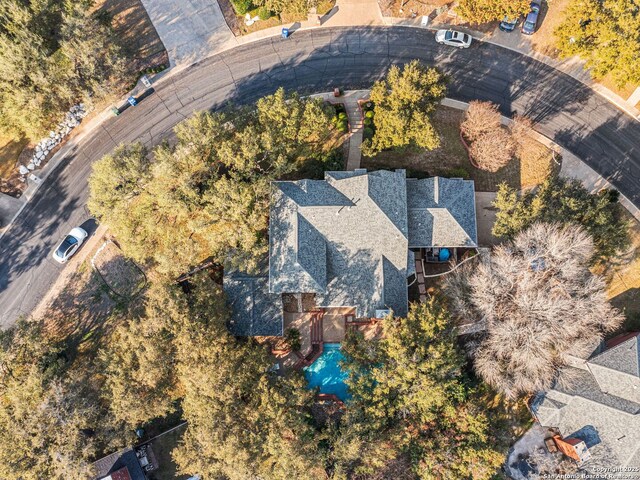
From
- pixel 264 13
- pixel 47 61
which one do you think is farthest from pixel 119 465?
pixel 264 13

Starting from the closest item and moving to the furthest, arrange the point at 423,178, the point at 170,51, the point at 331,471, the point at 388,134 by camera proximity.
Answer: the point at 331,471
the point at 388,134
the point at 423,178
the point at 170,51

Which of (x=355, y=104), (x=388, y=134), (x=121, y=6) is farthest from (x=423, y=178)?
(x=121, y=6)

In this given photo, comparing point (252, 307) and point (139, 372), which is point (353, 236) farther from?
point (139, 372)

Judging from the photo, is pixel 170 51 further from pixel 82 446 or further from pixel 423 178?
pixel 82 446

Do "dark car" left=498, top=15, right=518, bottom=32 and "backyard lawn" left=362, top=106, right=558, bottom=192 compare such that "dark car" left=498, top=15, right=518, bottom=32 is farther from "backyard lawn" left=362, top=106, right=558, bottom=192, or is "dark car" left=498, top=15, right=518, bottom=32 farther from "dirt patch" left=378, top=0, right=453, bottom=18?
"backyard lawn" left=362, top=106, right=558, bottom=192

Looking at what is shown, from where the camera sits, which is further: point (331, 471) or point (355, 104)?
point (355, 104)

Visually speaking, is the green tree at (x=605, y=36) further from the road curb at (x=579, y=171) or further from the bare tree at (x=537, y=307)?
the bare tree at (x=537, y=307)

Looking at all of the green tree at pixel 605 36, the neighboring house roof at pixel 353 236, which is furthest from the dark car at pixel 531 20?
the neighboring house roof at pixel 353 236
